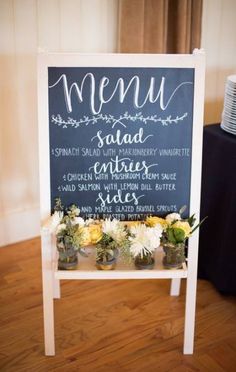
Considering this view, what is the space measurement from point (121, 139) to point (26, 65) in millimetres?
1012

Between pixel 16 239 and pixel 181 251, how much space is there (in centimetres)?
127

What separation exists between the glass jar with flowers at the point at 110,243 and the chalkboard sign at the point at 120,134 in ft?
0.30

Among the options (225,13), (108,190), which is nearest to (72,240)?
(108,190)

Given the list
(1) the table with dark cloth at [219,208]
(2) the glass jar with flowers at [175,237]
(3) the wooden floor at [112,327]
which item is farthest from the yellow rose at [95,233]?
(1) the table with dark cloth at [219,208]

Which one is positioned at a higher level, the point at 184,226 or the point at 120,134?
the point at 120,134

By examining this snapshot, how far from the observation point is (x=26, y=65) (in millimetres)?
2443

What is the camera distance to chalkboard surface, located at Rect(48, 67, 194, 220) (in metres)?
1.62

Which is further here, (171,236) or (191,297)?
(191,297)

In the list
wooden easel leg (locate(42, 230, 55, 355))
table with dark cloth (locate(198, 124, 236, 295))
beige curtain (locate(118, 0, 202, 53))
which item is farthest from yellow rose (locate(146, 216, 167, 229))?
beige curtain (locate(118, 0, 202, 53))

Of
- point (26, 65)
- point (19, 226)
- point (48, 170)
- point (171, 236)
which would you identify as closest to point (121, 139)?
point (48, 170)

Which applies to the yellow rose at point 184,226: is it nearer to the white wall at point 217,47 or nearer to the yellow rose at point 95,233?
the yellow rose at point 95,233

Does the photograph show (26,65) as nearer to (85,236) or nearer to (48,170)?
(48,170)

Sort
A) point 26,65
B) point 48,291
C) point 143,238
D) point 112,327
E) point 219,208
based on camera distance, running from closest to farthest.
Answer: point 143,238
point 48,291
point 112,327
point 219,208
point 26,65

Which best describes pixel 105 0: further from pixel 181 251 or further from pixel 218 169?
pixel 181 251
